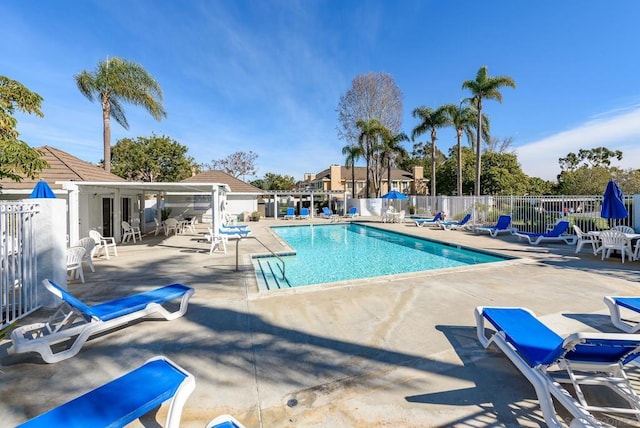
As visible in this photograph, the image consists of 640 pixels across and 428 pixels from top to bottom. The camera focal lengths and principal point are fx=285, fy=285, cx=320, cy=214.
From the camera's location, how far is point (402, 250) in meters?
12.7

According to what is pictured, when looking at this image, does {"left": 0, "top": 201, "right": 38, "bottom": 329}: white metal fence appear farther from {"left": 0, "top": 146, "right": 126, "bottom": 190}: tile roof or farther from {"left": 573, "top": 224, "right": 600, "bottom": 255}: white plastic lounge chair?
{"left": 573, "top": 224, "right": 600, "bottom": 255}: white plastic lounge chair

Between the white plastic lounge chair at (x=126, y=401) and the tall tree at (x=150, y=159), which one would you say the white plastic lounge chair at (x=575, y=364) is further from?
the tall tree at (x=150, y=159)

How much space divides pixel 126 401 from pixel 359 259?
372 inches

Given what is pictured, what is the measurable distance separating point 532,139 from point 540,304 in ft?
124

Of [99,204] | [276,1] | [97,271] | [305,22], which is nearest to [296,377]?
[97,271]

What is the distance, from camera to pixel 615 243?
342 inches

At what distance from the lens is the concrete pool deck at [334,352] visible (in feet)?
8.46

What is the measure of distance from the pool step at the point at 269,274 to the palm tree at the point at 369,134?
23.6 meters

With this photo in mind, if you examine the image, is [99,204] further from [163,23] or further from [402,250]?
[402,250]

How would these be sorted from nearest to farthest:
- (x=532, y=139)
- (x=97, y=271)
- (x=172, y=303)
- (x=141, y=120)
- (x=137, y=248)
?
1. (x=172, y=303)
2. (x=97, y=271)
3. (x=137, y=248)
4. (x=141, y=120)
5. (x=532, y=139)

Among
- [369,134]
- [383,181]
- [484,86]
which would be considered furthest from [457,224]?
[383,181]

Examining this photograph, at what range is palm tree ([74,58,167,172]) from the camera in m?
17.1

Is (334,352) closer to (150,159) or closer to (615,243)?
(615,243)

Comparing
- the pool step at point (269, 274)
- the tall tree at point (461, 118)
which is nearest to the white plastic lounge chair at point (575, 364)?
the pool step at point (269, 274)
